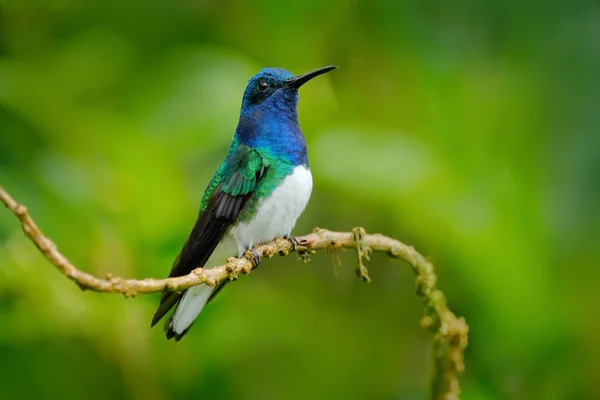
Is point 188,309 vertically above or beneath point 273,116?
beneath

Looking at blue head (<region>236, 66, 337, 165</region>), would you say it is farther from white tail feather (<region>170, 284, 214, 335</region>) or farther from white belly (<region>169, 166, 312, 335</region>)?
white tail feather (<region>170, 284, 214, 335</region>)

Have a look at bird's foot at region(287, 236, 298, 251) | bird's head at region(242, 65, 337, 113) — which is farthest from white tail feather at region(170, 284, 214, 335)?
bird's head at region(242, 65, 337, 113)

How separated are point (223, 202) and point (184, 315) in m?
→ 0.33

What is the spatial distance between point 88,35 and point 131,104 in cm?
54

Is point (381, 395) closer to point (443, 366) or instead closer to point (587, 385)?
point (587, 385)

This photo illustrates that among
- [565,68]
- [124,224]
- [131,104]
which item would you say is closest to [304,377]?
[124,224]

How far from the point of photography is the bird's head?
2.44 metres

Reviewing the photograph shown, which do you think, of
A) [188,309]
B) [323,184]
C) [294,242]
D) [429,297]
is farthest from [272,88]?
[429,297]

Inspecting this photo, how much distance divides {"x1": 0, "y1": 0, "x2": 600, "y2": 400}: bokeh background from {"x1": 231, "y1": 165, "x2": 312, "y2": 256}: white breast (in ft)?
0.61

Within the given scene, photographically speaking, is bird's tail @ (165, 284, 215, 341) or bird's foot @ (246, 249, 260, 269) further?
bird's tail @ (165, 284, 215, 341)

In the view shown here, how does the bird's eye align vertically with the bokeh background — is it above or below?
above

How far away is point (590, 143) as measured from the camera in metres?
3.08

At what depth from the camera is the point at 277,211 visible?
89.3 inches

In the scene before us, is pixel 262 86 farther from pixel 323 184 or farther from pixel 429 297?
pixel 429 297
